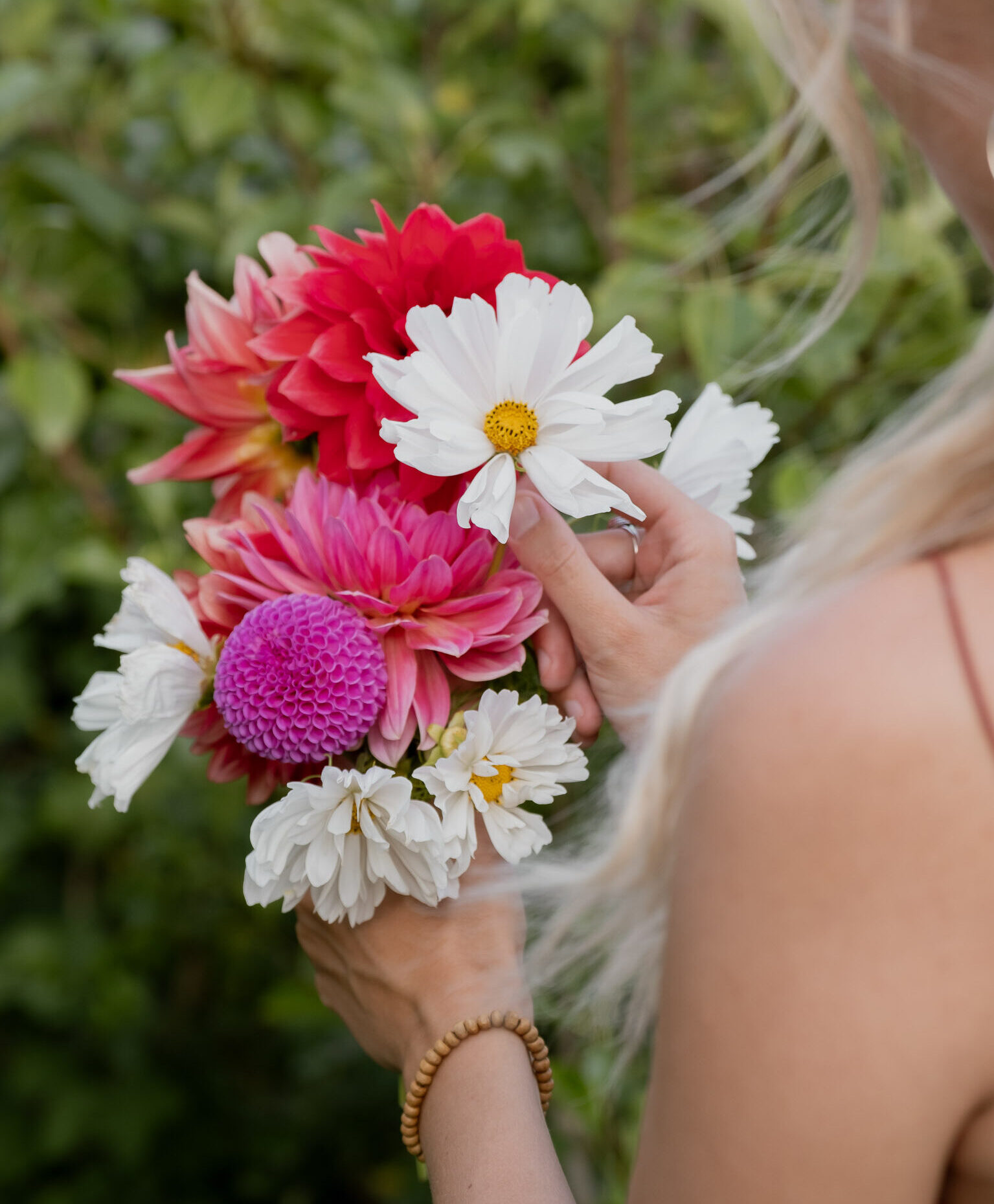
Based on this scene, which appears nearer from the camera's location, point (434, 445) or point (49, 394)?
point (434, 445)

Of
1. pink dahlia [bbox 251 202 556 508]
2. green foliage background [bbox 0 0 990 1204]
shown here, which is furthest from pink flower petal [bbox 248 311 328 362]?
green foliage background [bbox 0 0 990 1204]

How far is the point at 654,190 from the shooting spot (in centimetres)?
171

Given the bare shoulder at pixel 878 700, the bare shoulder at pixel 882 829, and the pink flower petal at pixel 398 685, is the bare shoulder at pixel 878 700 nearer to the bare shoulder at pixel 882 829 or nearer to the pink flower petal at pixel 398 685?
the bare shoulder at pixel 882 829

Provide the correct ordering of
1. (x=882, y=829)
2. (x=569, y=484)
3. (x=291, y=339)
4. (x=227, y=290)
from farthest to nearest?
(x=227, y=290), (x=291, y=339), (x=569, y=484), (x=882, y=829)

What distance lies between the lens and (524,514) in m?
0.62

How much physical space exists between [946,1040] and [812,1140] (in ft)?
0.21

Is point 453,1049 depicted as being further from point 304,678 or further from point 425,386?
point 425,386

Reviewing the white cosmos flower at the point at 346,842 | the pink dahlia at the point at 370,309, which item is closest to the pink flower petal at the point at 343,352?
the pink dahlia at the point at 370,309

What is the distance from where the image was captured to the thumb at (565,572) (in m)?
0.62

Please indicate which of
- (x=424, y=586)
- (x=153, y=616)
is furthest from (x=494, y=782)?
(x=153, y=616)

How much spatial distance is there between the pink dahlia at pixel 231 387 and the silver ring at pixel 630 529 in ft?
0.66

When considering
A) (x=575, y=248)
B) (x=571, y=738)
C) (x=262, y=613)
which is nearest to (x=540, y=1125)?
(x=571, y=738)

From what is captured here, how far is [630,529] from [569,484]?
0.17 m

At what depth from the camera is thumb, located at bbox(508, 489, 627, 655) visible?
0.62 meters
